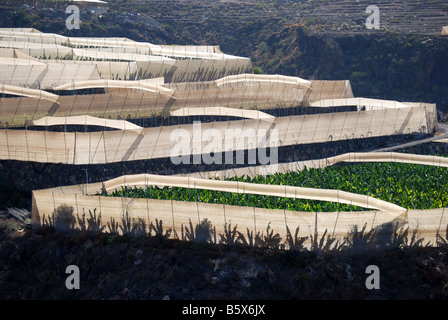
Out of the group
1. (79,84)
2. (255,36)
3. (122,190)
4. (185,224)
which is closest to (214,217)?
(185,224)

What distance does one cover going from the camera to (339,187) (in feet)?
200

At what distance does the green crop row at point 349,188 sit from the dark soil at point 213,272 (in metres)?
4.91

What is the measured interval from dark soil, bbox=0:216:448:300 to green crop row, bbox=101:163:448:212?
16.1ft

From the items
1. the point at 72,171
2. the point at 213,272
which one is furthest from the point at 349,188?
the point at 72,171

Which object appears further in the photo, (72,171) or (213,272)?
(72,171)

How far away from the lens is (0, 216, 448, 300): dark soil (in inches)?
1911

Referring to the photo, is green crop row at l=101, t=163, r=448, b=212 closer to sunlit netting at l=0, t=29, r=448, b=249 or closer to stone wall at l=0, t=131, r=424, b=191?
sunlit netting at l=0, t=29, r=448, b=249

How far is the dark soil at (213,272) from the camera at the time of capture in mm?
48531

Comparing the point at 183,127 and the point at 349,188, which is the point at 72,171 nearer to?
the point at 183,127

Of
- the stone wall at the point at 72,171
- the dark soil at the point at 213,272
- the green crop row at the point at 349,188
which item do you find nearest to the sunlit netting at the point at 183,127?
the stone wall at the point at 72,171

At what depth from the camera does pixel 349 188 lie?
6094 centimetres

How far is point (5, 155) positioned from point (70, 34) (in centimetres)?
7136

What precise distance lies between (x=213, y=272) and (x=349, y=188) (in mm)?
15134

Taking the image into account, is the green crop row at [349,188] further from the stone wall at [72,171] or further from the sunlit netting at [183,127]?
the stone wall at [72,171]
